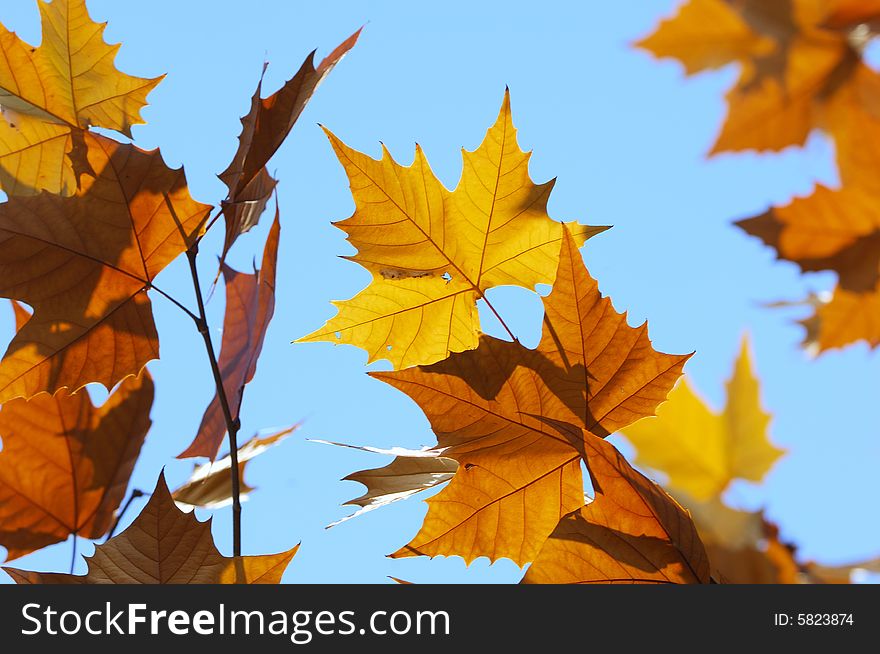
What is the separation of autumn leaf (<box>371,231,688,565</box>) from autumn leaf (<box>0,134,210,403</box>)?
0.26 metres

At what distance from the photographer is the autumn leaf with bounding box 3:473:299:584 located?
53cm

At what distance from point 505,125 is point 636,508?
296 mm

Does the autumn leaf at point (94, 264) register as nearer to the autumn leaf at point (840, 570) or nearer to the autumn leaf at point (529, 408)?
the autumn leaf at point (529, 408)

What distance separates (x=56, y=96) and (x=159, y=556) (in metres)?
0.41

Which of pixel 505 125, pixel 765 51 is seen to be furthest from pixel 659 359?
pixel 765 51

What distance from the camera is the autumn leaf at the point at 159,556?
531 mm

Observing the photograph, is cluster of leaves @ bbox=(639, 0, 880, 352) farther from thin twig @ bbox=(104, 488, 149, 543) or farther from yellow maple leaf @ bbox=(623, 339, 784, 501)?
thin twig @ bbox=(104, 488, 149, 543)

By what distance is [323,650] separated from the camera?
47cm

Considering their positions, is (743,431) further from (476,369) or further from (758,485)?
(476,369)

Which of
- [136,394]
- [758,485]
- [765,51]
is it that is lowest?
[758,485]

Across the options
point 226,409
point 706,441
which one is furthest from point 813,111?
point 226,409

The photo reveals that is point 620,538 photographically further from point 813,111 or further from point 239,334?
point 813,111

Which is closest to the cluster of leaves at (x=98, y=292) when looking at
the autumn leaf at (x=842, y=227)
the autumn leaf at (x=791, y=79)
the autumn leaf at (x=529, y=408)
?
the autumn leaf at (x=529, y=408)

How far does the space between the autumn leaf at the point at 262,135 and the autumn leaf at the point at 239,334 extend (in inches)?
1.7
